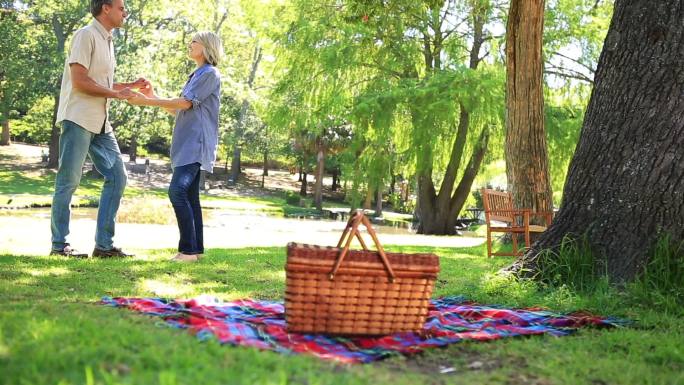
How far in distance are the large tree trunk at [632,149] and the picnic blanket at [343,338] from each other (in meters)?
0.97

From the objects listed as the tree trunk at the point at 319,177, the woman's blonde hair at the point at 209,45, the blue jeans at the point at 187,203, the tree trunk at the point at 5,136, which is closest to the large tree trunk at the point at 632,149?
the blue jeans at the point at 187,203

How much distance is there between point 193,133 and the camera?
6.58 m

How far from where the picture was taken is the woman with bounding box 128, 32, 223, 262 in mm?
6492

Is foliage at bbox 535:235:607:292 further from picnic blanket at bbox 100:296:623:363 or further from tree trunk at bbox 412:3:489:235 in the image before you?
tree trunk at bbox 412:3:489:235

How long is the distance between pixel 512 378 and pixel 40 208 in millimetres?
20585

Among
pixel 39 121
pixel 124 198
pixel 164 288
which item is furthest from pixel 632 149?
pixel 39 121

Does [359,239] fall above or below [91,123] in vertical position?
below

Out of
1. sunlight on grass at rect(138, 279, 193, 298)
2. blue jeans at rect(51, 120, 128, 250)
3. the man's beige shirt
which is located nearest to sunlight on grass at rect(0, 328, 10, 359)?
sunlight on grass at rect(138, 279, 193, 298)

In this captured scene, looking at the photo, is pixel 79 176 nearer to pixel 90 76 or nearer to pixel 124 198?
pixel 90 76

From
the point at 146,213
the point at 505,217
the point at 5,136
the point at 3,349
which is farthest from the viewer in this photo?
the point at 5,136

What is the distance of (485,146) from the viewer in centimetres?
1962

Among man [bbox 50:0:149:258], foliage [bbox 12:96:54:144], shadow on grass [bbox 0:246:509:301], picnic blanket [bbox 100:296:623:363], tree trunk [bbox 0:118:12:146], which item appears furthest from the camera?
tree trunk [bbox 0:118:12:146]

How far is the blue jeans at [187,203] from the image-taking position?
647 cm

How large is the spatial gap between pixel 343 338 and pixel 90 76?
402 cm
